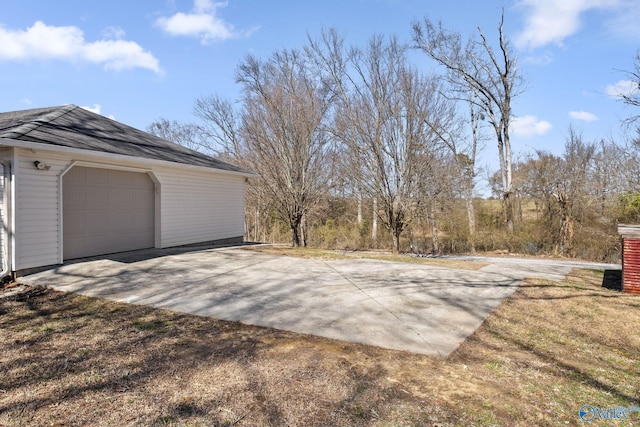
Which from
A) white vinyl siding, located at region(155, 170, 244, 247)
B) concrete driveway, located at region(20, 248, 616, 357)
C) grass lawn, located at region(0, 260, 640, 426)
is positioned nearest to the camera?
grass lawn, located at region(0, 260, 640, 426)

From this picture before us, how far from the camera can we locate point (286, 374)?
274 cm

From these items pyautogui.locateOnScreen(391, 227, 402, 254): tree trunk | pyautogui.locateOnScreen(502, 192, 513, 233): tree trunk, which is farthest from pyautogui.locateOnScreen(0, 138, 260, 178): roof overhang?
pyautogui.locateOnScreen(502, 192, 513, 233): tree trunk

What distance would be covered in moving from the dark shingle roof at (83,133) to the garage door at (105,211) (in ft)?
2.10

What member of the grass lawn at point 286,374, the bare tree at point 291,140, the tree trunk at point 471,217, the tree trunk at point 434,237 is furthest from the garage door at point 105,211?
the tree trunk at point 471,217

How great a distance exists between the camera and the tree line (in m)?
10.6

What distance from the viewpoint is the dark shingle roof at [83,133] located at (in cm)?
616

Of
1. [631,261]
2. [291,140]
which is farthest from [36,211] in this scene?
[631,261]

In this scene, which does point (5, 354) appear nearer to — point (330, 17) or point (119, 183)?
point (119, 183)

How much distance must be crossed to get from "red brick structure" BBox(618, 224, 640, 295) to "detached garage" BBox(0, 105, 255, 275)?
352 inches

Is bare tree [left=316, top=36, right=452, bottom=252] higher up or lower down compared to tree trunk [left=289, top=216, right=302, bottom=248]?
higher up

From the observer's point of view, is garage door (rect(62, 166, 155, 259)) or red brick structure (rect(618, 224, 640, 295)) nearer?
red brick structure (rect(618, 224, 640, 295))

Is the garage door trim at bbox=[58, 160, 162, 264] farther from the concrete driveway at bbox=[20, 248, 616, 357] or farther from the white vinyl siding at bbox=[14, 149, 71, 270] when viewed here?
the concrete driveway at bbox=[20, 248, 616, 357]

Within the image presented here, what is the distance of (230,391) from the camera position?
8.11ft

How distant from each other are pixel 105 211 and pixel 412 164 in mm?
7830
